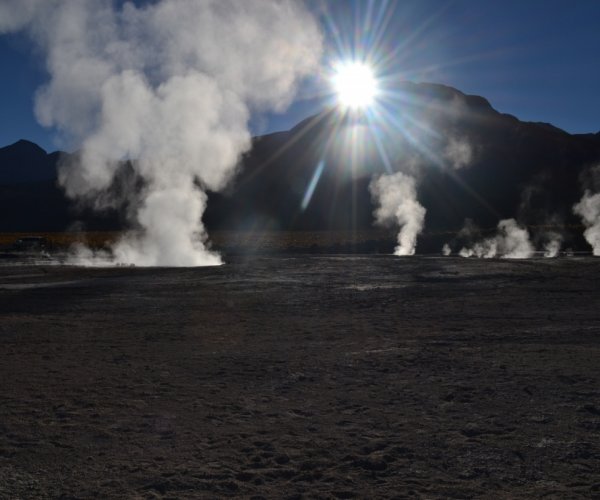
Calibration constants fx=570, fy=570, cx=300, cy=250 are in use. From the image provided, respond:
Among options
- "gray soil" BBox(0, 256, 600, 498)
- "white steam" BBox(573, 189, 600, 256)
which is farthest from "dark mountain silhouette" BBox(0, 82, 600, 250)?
"gray soil" BBox(0, 256, 600, 498)

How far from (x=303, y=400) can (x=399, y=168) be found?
11053cm

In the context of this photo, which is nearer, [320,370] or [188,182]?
[320,370]

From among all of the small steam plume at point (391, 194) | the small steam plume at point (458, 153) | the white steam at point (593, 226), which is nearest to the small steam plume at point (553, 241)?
the white steam at point (593, 226)

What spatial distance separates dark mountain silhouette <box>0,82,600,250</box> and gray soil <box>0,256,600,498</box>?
84.6 m

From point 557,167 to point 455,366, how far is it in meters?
114

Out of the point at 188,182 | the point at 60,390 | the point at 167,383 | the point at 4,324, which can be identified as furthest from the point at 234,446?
the point at 188,182

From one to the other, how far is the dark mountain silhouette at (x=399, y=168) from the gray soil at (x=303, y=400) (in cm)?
8457

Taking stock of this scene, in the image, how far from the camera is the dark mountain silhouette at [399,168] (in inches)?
4045

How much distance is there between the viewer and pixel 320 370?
743 centimetres

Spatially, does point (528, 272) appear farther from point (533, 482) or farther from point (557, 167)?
point (557, 167)

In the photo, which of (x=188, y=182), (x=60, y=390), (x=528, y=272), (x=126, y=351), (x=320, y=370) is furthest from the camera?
(x=188, y=182)

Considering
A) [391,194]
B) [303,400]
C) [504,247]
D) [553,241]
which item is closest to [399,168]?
[391,194]

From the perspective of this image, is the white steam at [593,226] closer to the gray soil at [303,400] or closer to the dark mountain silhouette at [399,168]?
the gray soil at [303,400]

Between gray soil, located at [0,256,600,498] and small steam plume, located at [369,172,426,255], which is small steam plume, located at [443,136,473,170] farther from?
gray soil, located at [0,256,600,498]
